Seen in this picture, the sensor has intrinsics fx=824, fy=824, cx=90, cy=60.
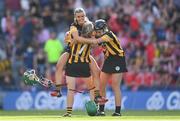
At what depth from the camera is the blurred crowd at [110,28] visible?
93.5 feet

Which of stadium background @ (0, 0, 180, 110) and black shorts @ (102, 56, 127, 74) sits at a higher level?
stadium background @ (0, 0, 180, 110)

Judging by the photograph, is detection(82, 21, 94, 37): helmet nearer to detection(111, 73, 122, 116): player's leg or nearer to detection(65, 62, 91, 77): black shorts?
detection(65, 62, 91, 77): black shorts

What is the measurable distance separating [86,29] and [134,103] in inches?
329

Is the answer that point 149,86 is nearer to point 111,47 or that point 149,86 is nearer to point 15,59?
point 15,59

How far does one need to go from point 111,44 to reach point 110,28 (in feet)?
33.5

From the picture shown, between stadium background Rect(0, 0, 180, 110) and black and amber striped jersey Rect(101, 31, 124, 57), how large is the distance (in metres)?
6.98

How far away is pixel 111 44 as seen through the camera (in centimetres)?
1983

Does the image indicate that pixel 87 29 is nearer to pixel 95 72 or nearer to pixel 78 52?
pixel 78 52

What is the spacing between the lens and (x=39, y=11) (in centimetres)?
3150

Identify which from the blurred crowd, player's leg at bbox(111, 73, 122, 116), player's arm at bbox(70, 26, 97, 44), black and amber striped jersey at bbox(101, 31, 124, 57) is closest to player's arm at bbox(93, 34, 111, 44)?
black and amber striped jersey at bbox(101, 31, 124, 57)

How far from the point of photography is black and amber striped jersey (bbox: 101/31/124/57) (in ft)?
64.3

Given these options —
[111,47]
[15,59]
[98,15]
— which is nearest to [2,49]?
[15,59]

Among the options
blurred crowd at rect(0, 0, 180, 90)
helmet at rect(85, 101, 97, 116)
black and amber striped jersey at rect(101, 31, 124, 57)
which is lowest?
helmet at rect(85, 101, 97, 116)

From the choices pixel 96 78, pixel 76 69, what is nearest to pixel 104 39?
pixel 76 69
